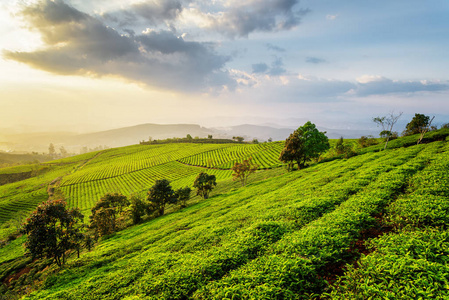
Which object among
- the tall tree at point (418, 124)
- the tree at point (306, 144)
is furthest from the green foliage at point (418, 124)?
the tree at point (306, 144)

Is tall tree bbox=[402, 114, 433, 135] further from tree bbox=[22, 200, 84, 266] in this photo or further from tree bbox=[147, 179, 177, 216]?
tree bbox=[22, 200, 84, 266]

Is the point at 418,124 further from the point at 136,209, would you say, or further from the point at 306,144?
the point at 136,209

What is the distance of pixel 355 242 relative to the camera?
36.0ft

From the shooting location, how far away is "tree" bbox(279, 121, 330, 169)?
5600cm

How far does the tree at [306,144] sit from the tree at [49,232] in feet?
181

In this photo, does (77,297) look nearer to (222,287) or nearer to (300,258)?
(222,287)

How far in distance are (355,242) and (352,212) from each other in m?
3.24

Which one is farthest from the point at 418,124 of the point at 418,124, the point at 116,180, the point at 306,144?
the point at 116,180

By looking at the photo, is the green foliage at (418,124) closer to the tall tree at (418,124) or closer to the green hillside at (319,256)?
the tall tree at (418,124)

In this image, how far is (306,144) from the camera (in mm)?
55812

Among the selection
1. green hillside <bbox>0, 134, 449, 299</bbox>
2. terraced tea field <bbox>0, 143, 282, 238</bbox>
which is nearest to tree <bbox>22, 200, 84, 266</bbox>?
green hillside <bbox>0, 134, 449, 299</bbox>

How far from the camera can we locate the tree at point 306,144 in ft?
184

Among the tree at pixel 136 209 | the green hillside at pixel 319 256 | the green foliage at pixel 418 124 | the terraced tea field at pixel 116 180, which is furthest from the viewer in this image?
the terraced tea field at pixel 116 180

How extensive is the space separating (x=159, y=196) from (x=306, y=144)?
49460 millimetres
